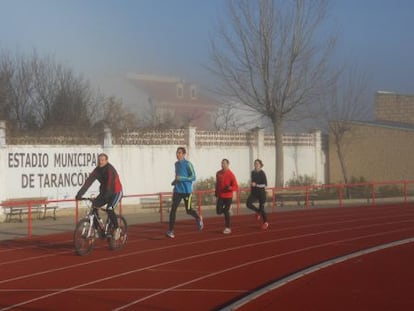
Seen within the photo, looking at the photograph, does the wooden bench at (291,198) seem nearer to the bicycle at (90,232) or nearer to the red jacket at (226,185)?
the red jacket at (226,185)

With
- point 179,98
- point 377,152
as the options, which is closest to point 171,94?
point 179,98

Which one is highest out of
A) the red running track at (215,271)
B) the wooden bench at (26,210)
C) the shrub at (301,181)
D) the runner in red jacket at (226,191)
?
the shrub at (301,181)

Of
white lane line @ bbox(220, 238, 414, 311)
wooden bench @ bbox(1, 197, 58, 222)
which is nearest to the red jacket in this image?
white lane line @ bbox(220, 238, 414, 311)

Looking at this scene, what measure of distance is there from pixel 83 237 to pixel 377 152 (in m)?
27.7

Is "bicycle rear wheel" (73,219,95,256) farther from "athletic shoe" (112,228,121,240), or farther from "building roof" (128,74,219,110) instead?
"building roof" (128,74,219,110)

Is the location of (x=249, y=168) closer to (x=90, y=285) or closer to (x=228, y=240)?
(x=228, y=240)

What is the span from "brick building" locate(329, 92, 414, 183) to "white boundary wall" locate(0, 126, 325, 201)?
3.52 meters

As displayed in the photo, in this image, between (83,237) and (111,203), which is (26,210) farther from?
(83,237)

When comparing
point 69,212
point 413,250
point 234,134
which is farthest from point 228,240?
point 234,134

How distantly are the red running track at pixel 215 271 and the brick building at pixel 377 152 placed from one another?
20.0 metres

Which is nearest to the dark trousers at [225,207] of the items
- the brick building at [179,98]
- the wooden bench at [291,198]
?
the wooden bench at [291,198]

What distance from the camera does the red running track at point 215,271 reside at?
8.94 m

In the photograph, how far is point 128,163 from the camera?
89.7 ft

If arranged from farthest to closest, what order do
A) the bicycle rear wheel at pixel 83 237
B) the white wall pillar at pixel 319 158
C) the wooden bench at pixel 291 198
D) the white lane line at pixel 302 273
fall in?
the white wall pillar at pixel 319 158 < the wooden bench at pixel 291 198 < the bicycle rear wheel at pixel 83 237 < the white lane line at pixel 302 273
